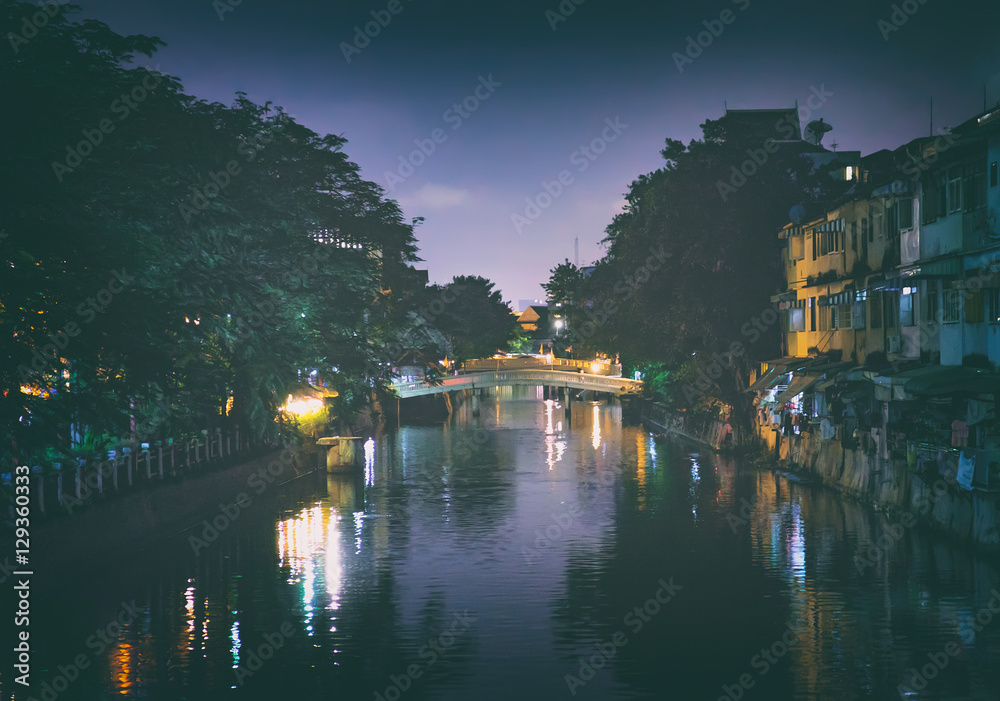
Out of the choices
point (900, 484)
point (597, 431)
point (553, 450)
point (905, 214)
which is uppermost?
point (905, 214)

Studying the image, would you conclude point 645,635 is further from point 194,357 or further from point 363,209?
point 363,209

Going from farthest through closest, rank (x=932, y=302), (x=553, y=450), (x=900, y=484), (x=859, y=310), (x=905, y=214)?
(x=553, y=450)
(x=859, y=310)
(x=905, y=214)
(x=932, y=302)
(x=900, y=484)

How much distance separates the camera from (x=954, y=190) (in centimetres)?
3269

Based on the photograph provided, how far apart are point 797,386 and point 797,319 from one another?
316 inches

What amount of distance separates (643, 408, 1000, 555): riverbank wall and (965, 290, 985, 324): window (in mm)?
4540

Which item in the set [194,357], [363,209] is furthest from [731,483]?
[363,209]

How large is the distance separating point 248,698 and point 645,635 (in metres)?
7.49

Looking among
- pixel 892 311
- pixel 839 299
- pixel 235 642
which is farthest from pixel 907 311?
pixel 235 642

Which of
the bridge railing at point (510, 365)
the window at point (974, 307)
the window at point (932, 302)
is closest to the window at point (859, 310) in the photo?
the window at point (932, 302)

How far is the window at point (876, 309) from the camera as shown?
4103 centimetres

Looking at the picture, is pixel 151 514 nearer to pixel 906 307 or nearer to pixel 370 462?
pixel 906 307

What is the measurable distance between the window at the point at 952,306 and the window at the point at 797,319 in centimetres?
1707

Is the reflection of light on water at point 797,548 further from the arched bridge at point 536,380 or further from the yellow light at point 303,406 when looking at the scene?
the arched bridge at point 536,380

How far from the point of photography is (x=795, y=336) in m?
52.8
